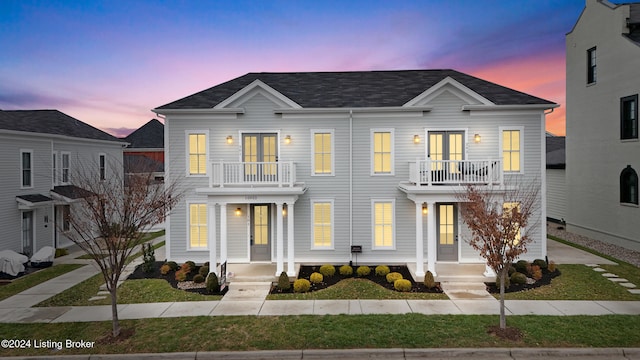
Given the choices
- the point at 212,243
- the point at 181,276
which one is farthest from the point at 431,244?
the point at 181,276

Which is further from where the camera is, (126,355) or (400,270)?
(400,270)

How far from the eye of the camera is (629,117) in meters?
16.9

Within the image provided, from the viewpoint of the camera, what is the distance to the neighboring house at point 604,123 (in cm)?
1678

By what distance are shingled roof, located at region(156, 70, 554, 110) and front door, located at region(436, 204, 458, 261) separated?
17.2ft

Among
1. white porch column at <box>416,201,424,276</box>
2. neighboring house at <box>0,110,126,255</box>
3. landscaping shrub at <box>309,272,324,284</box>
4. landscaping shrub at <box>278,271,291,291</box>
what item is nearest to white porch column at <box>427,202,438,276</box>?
white porch column at <box>416,201,424,276</box>

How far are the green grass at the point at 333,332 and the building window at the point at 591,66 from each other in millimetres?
15849

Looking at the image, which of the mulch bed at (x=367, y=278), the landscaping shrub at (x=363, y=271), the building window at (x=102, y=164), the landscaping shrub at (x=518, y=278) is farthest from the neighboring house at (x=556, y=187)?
the building window at (x=102, y=164)

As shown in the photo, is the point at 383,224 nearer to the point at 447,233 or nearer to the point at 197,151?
the point at 447,233

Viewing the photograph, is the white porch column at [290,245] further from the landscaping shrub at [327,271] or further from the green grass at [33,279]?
the green grass at [33,279]

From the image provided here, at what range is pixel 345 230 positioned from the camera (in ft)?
50.3

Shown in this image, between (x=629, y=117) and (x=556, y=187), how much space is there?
26.8 feet

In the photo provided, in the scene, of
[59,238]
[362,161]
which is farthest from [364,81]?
[59,238]

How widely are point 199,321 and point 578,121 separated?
23.4 m

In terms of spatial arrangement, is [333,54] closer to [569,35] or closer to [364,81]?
[364,81]
